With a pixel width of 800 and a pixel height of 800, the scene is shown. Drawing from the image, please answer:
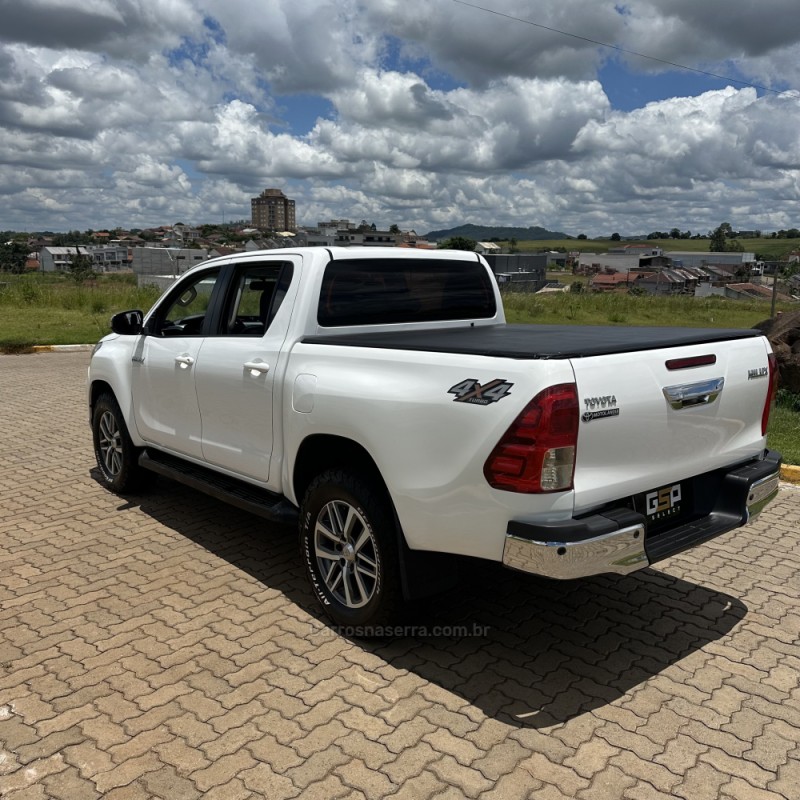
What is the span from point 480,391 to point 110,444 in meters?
4.22

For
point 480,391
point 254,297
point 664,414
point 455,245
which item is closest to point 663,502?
point 664,414

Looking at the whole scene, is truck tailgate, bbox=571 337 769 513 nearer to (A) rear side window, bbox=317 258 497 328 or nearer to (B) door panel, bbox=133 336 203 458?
(A) rear side window, bbox=317 258 497 328

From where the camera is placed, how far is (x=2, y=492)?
617cm

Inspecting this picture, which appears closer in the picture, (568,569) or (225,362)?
(568,569)

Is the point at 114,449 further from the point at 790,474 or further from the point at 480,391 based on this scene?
the point at 790,474

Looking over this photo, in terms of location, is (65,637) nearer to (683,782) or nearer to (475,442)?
(475,442)

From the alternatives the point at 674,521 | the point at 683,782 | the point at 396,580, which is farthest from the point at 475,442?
the point at 683,782

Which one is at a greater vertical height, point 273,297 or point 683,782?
point 273,297

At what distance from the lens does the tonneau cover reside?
9.89ft

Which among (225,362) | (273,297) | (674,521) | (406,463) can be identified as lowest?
(674,521)

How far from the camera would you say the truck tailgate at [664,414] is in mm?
2936

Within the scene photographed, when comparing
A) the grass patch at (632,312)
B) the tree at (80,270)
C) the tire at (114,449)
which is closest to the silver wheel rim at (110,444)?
the tire at (114,449)

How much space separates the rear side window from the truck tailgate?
1.75 metres

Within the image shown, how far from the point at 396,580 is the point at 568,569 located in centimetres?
94
